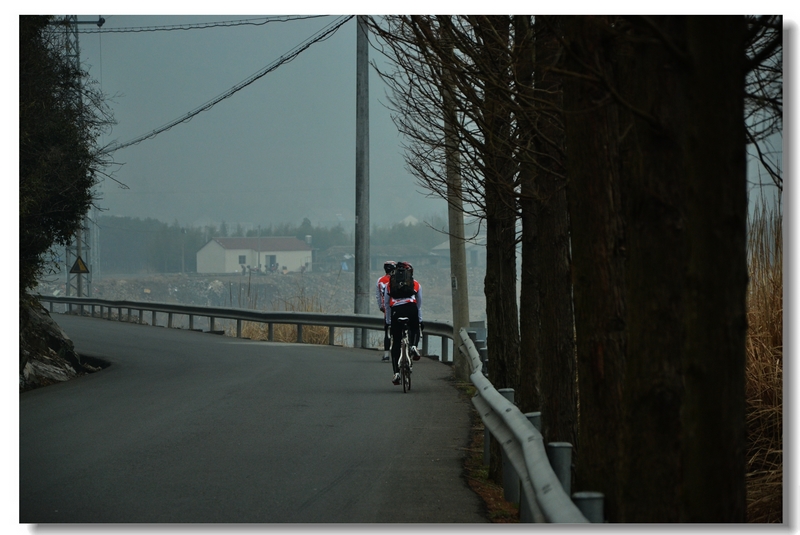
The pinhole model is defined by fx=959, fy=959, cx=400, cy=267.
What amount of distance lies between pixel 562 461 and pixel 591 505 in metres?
0.52

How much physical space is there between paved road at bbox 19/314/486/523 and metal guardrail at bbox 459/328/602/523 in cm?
86

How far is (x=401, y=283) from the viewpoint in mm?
14352

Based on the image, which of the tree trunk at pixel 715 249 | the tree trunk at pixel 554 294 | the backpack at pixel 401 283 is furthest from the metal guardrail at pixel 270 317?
the tree trunk at pixel 715 249

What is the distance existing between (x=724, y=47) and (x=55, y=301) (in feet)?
90.9

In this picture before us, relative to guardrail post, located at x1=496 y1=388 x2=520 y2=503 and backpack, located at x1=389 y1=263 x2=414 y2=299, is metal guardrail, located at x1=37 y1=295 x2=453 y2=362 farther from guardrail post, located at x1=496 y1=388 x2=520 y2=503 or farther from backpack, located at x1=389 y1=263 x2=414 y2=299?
guardrail post, located at x1=496 y1=388 x2=520 y2=503

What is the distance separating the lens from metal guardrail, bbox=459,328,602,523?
3865mm

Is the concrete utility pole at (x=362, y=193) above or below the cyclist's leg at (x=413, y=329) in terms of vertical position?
above

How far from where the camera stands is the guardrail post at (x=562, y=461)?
4168 mm

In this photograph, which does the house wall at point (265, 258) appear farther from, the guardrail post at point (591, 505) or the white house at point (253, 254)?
the guardrail post at point (591, 505)

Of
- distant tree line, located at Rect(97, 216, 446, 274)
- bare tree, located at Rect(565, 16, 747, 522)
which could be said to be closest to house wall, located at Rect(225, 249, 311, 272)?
distant tree line, located at Rect(97, 216, 446, 274)

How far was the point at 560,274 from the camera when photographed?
7129 mm

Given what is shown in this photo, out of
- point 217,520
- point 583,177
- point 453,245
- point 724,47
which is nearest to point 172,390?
point 453,245

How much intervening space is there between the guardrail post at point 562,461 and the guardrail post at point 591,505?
16.5 inches

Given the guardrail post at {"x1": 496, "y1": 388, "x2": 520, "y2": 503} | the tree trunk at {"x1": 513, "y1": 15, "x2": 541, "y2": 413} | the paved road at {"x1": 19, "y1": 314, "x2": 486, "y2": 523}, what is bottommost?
the paved road at {"x1": 19, "y1": 314, "x2": 486, "y2": 523}
